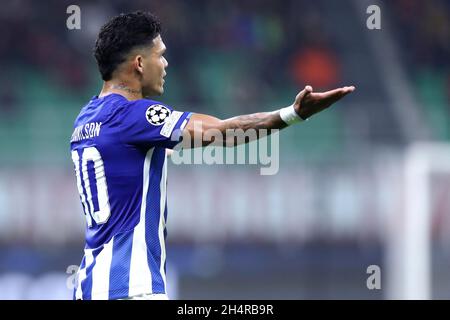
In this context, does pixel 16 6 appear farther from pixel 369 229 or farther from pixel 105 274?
pixel 105 274

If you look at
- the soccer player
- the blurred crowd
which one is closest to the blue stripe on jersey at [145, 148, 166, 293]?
the soccer player

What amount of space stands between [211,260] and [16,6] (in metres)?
5.37

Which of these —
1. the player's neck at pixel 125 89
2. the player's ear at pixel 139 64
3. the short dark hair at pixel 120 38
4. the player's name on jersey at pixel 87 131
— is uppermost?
the short dark hair at pixel 120 38

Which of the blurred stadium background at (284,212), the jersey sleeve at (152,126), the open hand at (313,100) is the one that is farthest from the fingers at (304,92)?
the blurred stadium background at (284,212)


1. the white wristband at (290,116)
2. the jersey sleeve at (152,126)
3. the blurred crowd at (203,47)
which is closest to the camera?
the white wristband at (290,116)

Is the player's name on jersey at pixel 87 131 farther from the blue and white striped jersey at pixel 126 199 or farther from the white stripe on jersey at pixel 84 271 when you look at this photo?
the white stripe on jersey at pixel 84 271

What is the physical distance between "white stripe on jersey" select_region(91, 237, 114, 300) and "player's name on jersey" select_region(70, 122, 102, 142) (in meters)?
0.50

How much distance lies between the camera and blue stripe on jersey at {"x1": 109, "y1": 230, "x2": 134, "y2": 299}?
A: 4.62 metres

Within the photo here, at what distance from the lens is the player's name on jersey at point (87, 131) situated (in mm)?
4730

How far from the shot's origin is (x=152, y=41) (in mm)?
4891

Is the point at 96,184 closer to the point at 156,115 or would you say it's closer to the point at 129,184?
the point at 129,184

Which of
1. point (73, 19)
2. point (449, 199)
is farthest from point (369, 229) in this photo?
point (73, 19)

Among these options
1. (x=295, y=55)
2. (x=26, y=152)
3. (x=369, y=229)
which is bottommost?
(x=369, y=229)

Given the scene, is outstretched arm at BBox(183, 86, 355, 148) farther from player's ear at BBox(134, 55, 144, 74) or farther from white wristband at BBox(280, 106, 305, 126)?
player's ear at BBox(134, 55, 144, 74)
